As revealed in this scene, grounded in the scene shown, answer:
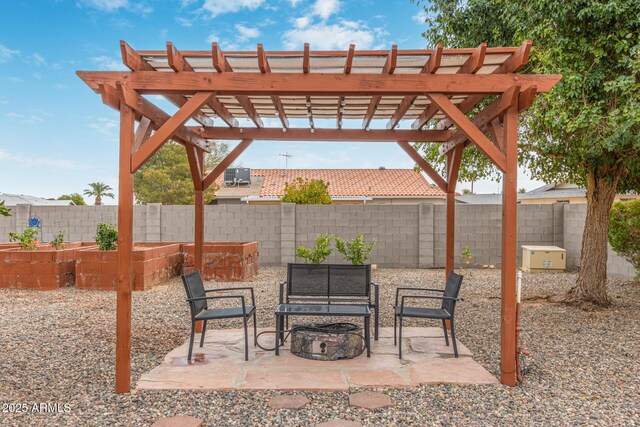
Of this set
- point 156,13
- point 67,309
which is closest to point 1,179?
point 156,13

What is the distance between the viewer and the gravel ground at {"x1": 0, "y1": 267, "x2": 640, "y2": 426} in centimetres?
313

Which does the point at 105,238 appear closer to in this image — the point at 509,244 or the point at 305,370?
the point at 305,370

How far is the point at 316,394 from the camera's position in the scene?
3473 mm

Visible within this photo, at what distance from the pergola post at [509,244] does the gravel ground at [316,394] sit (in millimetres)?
216

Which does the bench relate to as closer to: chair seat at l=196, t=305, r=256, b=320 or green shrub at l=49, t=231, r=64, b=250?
chair seat at l=196, t=305, r=256, b=320

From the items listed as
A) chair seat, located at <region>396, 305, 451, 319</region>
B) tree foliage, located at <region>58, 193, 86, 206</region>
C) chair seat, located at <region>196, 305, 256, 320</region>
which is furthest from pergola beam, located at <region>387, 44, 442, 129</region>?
tree foliage, located at <region>58, 193, 86, 206</region>

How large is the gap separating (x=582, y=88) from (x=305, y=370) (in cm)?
488

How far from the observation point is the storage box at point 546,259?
1072 centimetres

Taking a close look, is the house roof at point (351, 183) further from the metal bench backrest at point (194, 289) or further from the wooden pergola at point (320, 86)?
the wooden pergola at point (320, 86)

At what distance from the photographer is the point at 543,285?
29.2 feet

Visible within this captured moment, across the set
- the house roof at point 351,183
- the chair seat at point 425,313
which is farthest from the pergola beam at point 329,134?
the house roof at point 351,183

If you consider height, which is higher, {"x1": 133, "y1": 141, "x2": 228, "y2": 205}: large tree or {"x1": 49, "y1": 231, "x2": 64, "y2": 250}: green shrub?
{"x1": 133, "y1": 141, "x2": 228, "y2": 205}: large tree

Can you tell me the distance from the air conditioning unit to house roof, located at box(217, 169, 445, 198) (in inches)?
13.0

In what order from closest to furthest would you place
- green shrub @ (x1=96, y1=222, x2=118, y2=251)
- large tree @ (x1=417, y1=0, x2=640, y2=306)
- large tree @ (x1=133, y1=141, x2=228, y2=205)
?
large tree @ (x1=417, y1=0, x2=640, y2=306), green shrub @ (x1=96, y1=222, x2=118, y2=251), large tree @ (x1=133, y1=141, x2=228, y2=205)
